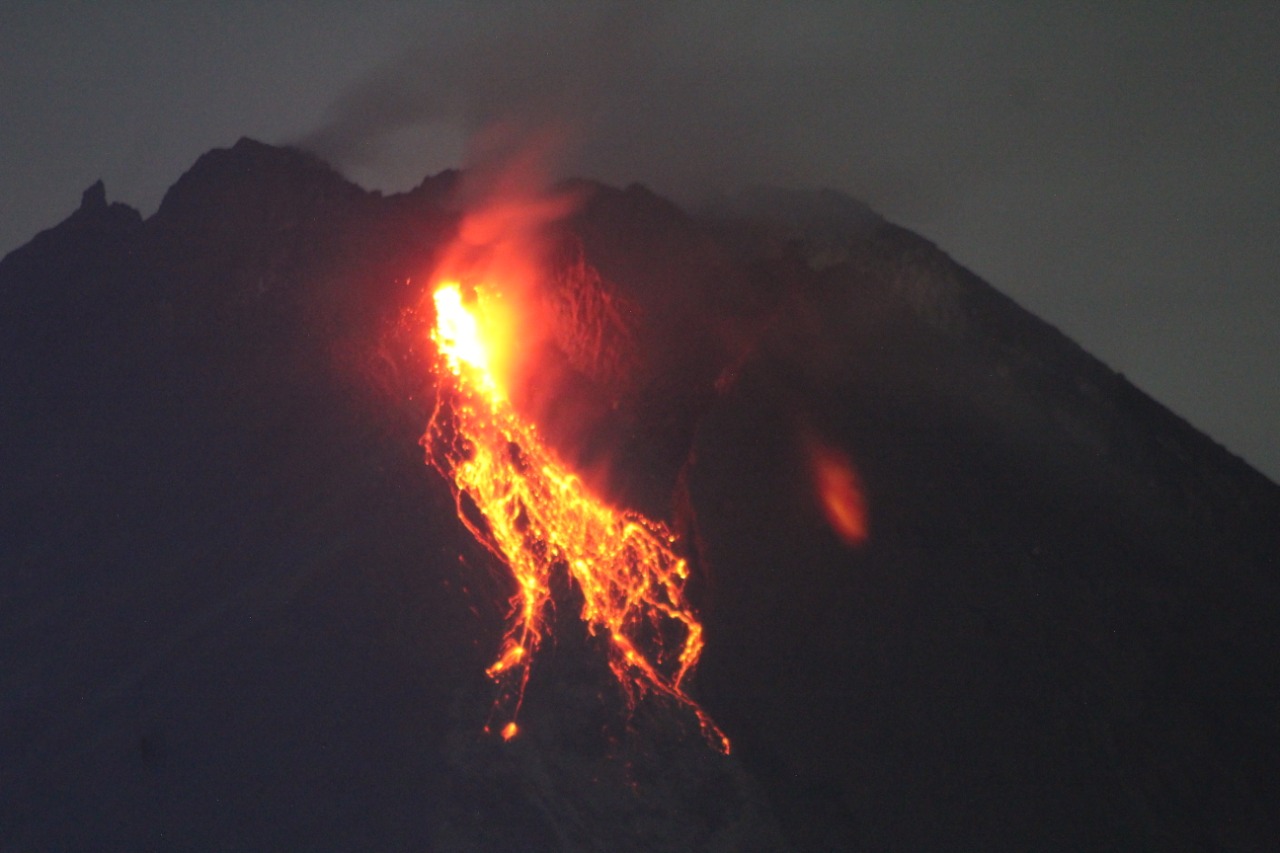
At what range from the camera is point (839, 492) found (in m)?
21.6

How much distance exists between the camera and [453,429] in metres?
23.0

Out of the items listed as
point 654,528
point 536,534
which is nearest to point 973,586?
point 654,528

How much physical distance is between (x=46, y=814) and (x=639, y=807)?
8.42 meters

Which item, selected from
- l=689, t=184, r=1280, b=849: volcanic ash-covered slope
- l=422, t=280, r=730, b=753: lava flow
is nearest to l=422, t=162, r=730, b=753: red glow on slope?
l=422, t=280, r=730, b=753: lava flow

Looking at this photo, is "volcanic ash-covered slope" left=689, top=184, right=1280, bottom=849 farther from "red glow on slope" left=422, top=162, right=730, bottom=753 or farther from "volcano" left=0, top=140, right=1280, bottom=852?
"red glow on slope" left=422, top=162, right=730, bottom=753

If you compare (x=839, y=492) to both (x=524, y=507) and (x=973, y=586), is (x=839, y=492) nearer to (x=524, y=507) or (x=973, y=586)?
(x=973, y=586)

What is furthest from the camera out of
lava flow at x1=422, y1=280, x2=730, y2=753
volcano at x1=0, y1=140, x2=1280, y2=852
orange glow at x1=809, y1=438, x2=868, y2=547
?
orange glow at x1=809, y1=438, x2=868, y2=547

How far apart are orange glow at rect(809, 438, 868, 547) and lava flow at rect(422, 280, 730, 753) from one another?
2.78 m

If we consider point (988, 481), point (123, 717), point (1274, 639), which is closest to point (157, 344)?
point (123, 717)

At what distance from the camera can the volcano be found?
17.5 meters

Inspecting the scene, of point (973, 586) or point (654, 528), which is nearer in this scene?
point (973, 586)

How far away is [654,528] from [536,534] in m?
2.11

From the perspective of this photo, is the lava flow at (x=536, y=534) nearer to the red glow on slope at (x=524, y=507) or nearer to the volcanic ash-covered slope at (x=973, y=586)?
the red glow on slope at (x=524, y=507)

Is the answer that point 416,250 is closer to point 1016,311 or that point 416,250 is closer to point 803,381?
point 803,381
